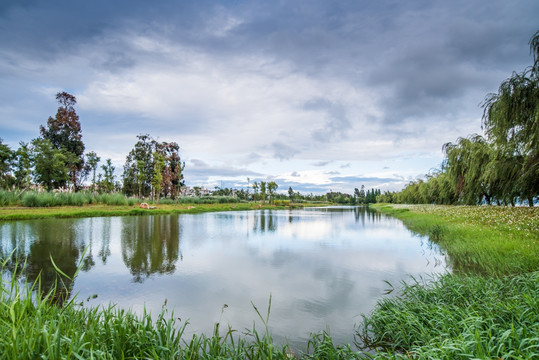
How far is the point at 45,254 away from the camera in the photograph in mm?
9070

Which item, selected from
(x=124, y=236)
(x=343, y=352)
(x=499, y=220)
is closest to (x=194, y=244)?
(x=124, y=236)

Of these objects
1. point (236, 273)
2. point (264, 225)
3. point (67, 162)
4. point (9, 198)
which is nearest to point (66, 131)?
point (67, 162)

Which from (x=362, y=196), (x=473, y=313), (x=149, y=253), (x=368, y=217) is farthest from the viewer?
(x=362, y=196)

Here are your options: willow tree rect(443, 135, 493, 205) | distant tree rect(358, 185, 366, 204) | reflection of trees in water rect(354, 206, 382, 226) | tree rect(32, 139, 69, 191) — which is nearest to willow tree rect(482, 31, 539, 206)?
willow tree rect(443, 135, 493, 205)

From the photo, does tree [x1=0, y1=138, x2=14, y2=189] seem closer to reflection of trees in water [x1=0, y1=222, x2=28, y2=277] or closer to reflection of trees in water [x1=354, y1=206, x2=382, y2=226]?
reflection of trees in water [x1=0, y1=222, x2=28, y2=277]

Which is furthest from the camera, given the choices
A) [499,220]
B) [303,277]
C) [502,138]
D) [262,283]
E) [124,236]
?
[124,236]

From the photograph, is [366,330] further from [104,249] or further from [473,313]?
[104,249]

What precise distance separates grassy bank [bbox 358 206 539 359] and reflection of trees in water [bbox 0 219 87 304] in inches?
225

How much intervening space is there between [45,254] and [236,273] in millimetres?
6387

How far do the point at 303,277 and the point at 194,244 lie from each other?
6.19 metres

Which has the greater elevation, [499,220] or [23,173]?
[23,173]

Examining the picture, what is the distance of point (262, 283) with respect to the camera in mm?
6980

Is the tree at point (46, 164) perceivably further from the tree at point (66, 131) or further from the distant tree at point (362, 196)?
the distant tree at point (362, 196)

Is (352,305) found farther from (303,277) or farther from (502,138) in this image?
(502,138)
